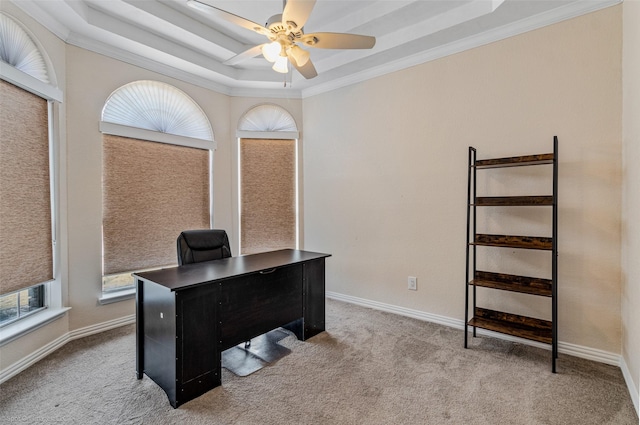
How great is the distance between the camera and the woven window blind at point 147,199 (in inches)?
119

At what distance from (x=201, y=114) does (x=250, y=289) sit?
2482 millimetres

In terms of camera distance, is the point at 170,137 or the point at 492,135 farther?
the point at 170,137

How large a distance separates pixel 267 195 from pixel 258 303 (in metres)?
1.97

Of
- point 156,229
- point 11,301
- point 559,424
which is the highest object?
point 156,229

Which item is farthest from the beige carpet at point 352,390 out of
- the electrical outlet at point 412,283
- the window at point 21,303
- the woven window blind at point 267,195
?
the woven window blind at point 267,195

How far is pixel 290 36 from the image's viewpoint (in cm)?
208

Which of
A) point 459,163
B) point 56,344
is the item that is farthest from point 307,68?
point 56,344

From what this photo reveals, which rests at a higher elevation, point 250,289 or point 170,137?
point 170,137

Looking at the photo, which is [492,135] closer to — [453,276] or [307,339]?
[453,276]

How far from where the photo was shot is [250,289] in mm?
2326

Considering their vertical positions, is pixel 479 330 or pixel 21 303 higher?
pixel 21 303

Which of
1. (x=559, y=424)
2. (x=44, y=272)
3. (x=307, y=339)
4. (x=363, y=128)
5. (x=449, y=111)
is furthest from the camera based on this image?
(x=363, y=128)

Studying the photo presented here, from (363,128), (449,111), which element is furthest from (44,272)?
(449,111)

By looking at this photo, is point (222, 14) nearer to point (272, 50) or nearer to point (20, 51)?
point (272, 50)
